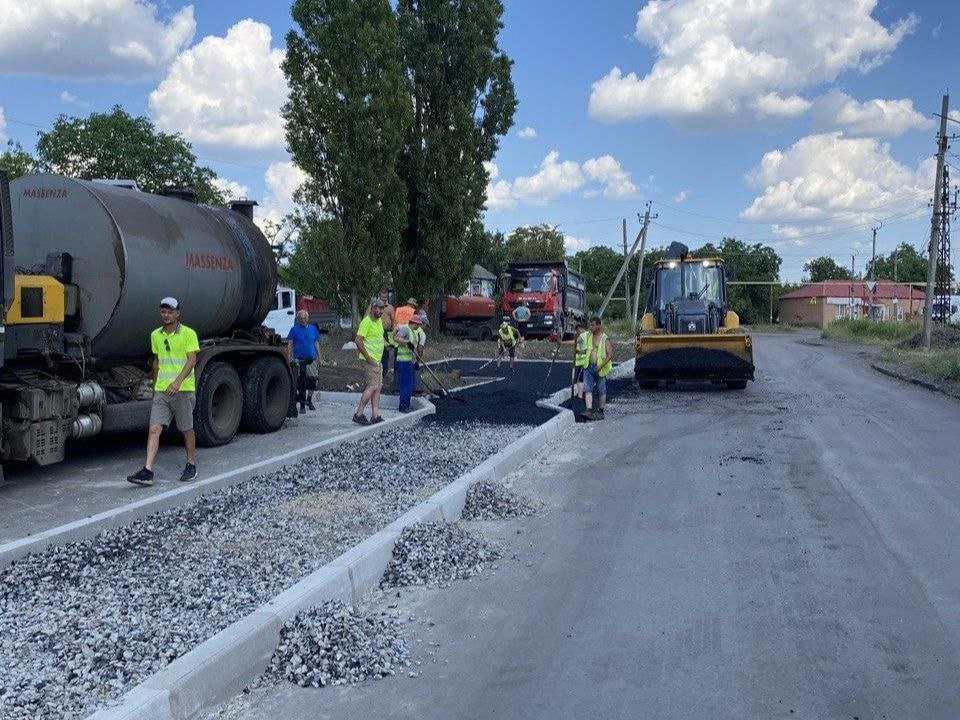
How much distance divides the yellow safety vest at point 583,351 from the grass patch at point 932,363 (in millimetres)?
11052

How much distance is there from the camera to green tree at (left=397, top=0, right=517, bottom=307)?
103ft

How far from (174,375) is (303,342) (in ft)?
18.4

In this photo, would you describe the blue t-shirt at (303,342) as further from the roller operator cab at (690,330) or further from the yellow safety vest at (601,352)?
the roller operator cab at (690,330)

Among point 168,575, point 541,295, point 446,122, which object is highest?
point 446,122

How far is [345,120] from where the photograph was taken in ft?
83.1

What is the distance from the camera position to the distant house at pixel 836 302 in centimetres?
9475

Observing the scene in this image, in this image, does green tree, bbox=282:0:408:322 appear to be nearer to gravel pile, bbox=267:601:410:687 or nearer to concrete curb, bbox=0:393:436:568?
concrete curb, bbox=0:393:436:568

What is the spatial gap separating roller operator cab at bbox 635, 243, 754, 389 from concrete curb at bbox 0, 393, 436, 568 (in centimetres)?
800

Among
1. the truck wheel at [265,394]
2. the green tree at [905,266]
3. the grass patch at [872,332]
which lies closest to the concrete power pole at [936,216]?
the grass patch at [872,332]

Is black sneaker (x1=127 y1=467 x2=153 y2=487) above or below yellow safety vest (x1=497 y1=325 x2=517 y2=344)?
below

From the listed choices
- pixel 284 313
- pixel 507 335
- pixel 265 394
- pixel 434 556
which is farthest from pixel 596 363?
pixel 284 313

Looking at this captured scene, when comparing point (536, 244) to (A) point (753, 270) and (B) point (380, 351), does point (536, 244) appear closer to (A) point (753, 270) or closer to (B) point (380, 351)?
(A) point (753, 270)

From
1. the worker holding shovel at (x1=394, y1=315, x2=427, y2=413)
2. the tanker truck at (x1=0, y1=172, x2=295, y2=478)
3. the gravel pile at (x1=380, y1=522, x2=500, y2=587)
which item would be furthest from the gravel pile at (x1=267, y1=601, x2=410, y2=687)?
the worker holding shovel at (x1=394, y1=315, x2=427, y2=413)

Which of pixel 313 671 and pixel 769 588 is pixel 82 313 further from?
pixel 769 588
